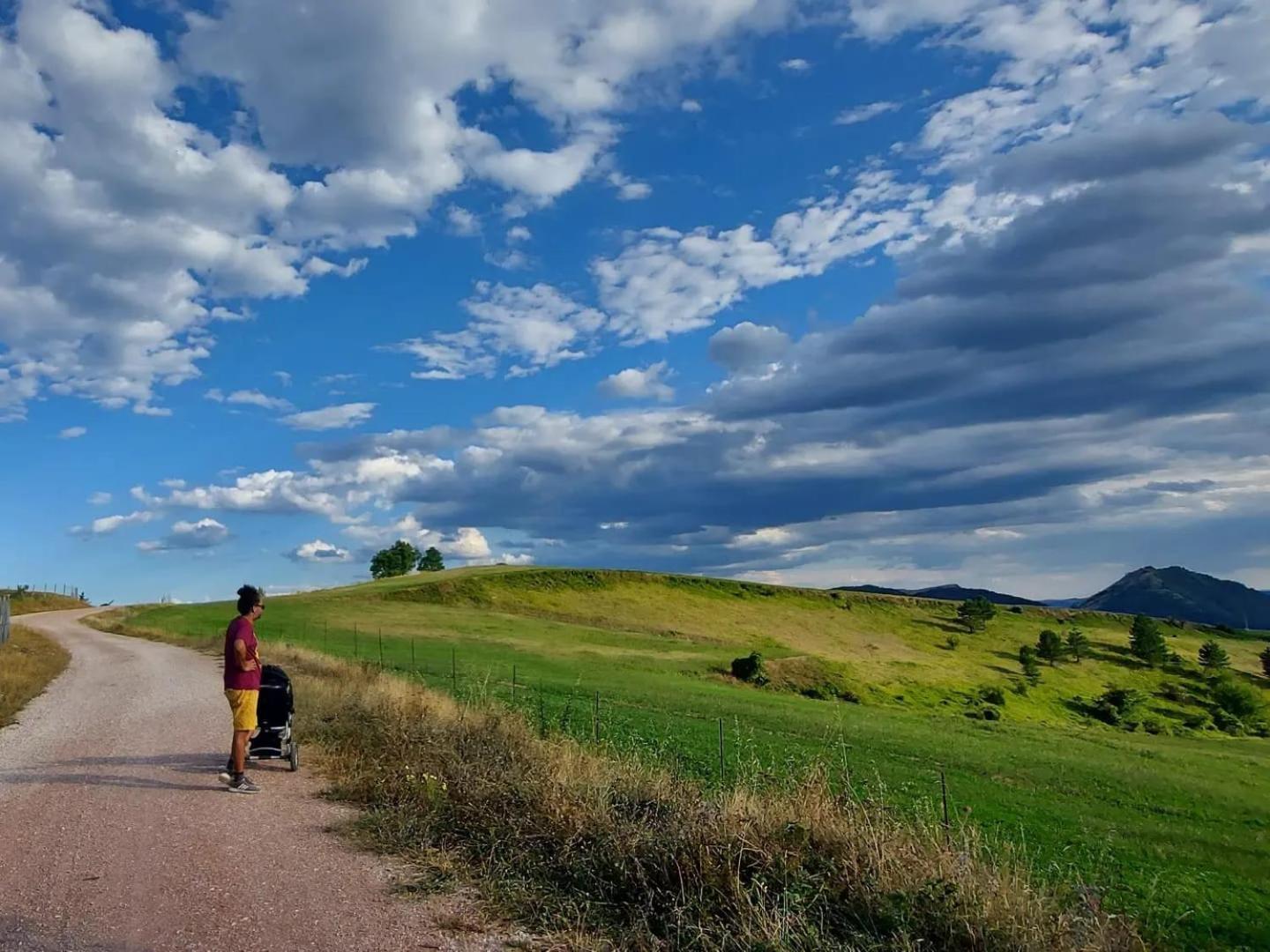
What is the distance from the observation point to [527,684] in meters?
30.2

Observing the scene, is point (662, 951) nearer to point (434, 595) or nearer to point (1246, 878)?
point (1246, 878)

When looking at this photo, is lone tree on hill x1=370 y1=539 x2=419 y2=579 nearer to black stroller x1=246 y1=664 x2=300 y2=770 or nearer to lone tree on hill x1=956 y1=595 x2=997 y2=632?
lone tree on hill x1=956 y1=595 x2=997 y2=632

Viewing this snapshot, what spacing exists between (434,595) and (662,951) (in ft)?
256

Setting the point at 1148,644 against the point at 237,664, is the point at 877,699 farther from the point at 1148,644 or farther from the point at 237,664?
the point at 1148,644

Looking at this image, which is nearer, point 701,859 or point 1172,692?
→ point 701,859

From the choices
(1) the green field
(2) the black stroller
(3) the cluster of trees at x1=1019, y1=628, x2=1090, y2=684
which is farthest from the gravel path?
(3) the cluster of trees at x1=1019, y1=628, x2=1090, y2=684

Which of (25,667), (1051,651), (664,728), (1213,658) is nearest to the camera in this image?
(664,728)

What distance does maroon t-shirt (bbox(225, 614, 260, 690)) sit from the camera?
37.0ft

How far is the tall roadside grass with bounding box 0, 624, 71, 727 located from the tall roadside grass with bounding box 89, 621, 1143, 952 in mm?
11874

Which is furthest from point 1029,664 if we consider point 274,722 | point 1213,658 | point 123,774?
point 123,774

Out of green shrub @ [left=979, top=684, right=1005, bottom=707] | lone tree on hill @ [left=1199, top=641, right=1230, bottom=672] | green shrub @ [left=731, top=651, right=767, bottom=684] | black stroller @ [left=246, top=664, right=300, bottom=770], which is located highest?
black stroller @ [left=246, top=664, right=300, bottom=770]

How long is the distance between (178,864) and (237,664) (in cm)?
377

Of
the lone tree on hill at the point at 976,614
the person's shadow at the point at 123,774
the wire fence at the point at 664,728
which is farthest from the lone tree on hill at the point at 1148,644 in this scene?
the person's shadow at the point at 123,774

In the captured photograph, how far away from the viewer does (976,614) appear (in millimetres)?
97375
